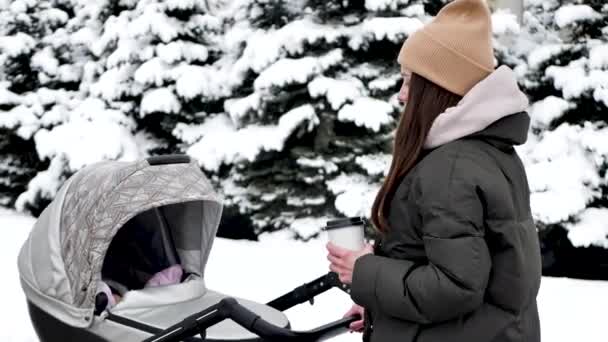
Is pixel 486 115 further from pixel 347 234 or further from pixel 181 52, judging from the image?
pixel 181 52

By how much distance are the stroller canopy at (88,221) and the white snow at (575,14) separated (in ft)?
16.0

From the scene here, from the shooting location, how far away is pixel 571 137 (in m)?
6.62

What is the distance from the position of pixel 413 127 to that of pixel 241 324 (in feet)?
3.19

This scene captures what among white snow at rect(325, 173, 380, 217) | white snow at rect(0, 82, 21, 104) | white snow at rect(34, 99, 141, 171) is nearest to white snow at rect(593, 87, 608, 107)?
white snow at rect(325, 173, 380, 217)

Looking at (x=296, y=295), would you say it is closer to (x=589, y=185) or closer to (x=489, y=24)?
(x=489, y=24)

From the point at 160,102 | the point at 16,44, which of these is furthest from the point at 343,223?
the point at 16,44

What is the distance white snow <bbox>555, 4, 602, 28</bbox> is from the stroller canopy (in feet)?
16.0

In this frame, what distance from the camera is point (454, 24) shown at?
184 cm

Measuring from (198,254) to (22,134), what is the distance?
25.5ft

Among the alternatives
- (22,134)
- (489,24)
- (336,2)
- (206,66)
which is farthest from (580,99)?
(22,134)

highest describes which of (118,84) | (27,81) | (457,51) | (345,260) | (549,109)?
(457,51)

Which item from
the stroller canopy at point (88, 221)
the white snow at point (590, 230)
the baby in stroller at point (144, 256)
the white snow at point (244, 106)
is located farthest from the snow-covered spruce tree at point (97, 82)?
the stroller canopy at point (88, 221)

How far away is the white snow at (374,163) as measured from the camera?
7.28 meters

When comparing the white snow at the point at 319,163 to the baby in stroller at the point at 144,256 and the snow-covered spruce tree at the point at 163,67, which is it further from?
the baby in stroller at the point at 144,256
